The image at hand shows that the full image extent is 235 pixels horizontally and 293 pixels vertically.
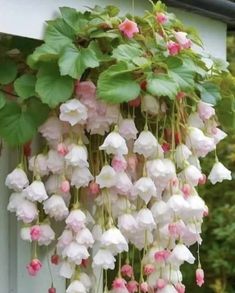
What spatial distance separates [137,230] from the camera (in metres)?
1.47

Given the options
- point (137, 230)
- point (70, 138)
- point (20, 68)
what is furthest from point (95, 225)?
point (20, 68)

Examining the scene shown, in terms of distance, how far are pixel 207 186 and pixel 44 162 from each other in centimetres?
263

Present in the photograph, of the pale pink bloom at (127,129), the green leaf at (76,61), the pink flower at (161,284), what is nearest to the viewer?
the green leaf at (76,61)

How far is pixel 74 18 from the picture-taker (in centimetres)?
144

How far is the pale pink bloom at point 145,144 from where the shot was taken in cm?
144

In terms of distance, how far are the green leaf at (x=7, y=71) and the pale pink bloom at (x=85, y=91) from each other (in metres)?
0.12

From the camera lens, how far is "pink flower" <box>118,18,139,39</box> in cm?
144

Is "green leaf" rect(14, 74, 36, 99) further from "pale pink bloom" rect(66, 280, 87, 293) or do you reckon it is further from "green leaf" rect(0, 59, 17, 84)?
"pale pink bloom" rect(66, 280, 87, 293)

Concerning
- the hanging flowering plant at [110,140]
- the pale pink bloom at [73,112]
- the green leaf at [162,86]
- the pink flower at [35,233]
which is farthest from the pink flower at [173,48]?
the pink flower at [35,233]

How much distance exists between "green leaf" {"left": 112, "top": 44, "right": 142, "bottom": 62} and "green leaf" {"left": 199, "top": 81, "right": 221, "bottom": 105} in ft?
0.72

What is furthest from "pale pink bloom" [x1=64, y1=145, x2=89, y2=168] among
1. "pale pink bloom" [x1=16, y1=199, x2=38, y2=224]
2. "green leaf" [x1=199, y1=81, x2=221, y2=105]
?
"green leaf" [x1=199, y1=81, x2=221, y2=105]

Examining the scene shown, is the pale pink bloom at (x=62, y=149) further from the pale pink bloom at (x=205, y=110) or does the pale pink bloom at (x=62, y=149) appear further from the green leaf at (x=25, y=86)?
the pale pink bloom at (x=205, y=110)

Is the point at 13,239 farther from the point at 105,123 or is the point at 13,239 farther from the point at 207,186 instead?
the point at 207,186

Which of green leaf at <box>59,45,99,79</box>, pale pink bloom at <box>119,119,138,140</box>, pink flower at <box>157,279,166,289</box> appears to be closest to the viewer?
green leaf at <box>59,45,99,79</box>
